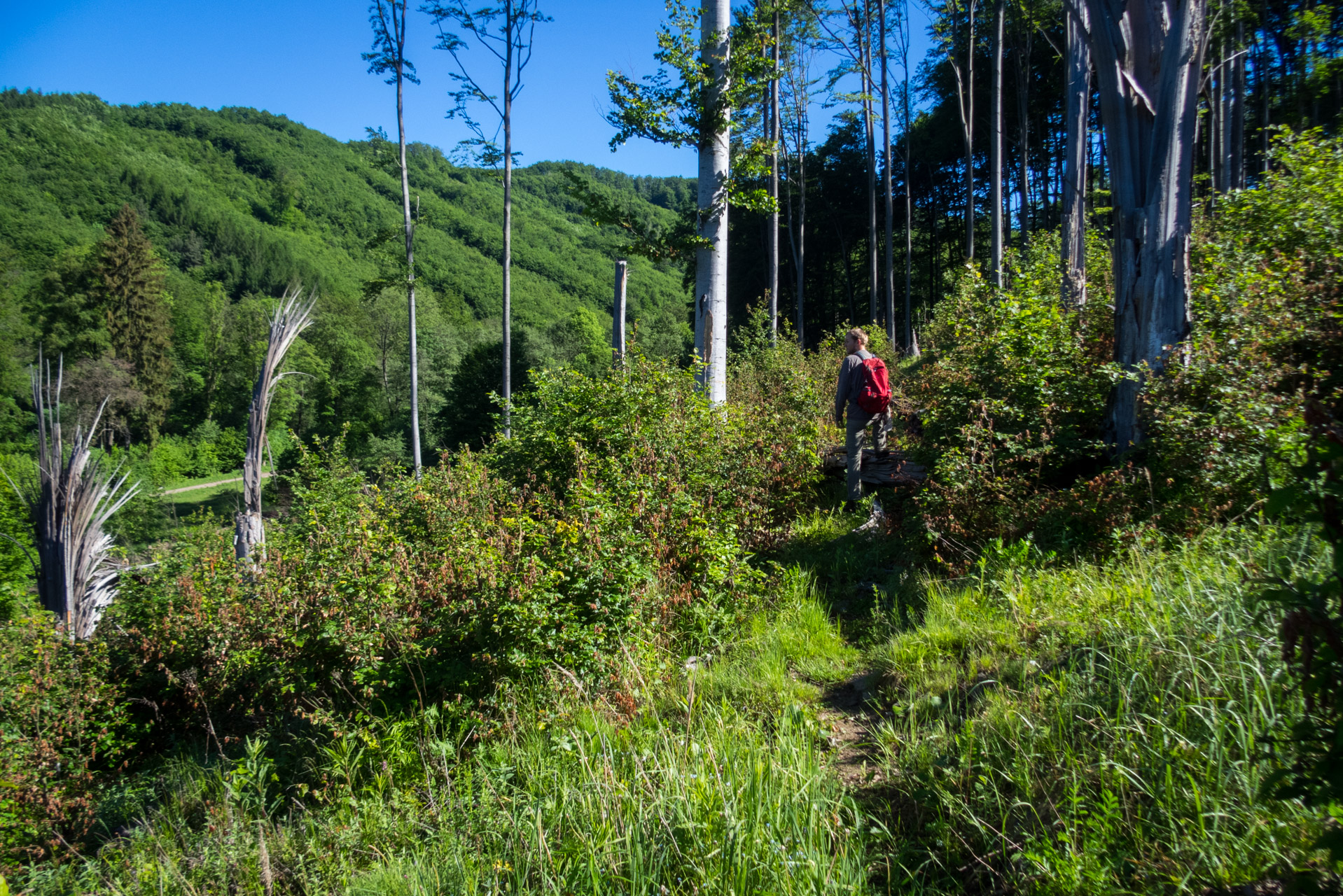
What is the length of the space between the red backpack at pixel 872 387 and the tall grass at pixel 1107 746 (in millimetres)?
3099

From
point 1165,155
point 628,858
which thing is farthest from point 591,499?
point 1165,155

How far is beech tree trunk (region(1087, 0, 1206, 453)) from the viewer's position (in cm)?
526

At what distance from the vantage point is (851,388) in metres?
6.57

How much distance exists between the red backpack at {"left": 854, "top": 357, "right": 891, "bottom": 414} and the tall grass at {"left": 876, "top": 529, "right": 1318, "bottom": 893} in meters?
3.10

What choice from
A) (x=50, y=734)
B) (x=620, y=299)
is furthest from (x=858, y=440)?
(x=50, y=734)

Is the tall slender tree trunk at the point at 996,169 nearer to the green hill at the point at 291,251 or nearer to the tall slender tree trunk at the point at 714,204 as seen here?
the tall slender tree trunk at the point at 714,204

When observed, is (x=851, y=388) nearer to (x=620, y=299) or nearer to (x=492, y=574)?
(x=492, y=574)

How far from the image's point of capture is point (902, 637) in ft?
12.9

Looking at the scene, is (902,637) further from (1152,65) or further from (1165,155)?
(1152,65)

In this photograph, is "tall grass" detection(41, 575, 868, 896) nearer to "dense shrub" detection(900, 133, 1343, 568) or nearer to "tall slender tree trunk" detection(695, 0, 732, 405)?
"dense shrub" detection(900, 133, 1343, 568)

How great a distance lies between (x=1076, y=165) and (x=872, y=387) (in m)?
8.01

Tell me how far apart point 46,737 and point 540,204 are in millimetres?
141090

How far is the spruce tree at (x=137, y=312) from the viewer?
1916 inches

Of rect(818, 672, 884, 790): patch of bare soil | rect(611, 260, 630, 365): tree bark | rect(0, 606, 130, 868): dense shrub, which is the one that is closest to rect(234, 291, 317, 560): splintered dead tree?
rect(0, 606, 130, 868): dense shrub
